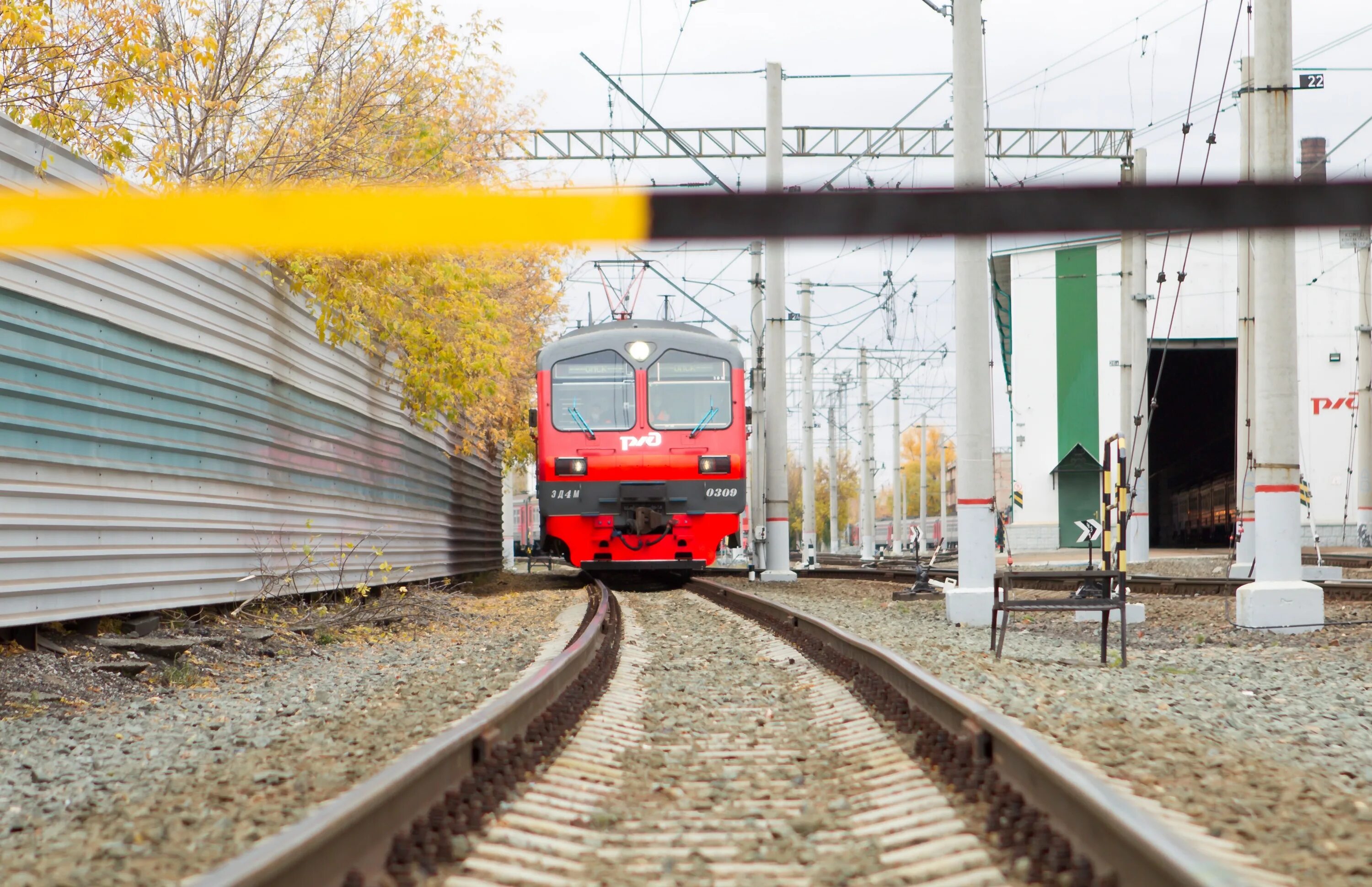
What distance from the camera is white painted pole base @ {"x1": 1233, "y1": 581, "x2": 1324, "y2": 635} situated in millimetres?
10102

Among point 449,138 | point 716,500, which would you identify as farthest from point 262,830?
point 716,500

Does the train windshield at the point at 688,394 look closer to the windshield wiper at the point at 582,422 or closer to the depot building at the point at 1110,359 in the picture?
the windshield wiper at the point at 582,422

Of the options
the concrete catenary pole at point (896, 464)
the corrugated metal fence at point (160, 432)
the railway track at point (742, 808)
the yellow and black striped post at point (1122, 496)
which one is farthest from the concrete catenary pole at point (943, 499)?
the railway track at point (742, 808)

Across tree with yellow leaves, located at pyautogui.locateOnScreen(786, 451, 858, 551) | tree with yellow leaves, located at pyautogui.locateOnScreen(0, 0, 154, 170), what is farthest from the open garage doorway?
tree with yellow leaves, located at pyautogui.locateOnScreen(786, 451, 858, 551)

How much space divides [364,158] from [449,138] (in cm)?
124

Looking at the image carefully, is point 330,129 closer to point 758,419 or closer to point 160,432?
point 160,432

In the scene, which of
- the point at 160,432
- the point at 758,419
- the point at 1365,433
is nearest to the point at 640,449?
the point at 758,419

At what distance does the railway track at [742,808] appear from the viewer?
2602mm

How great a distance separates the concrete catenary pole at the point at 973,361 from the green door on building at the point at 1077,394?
26959 mm

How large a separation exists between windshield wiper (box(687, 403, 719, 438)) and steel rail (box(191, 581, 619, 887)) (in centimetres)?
1194

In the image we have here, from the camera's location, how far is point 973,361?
36.8ft

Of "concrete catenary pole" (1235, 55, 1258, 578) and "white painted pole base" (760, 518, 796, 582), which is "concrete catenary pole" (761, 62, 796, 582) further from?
"concrete catenary pole" (1235, 55, 1258, 578)

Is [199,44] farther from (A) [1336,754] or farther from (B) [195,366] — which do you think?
(A) [1336,754]

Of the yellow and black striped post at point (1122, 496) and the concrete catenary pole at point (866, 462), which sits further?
the concrete catenary pole at point (866, 462)
